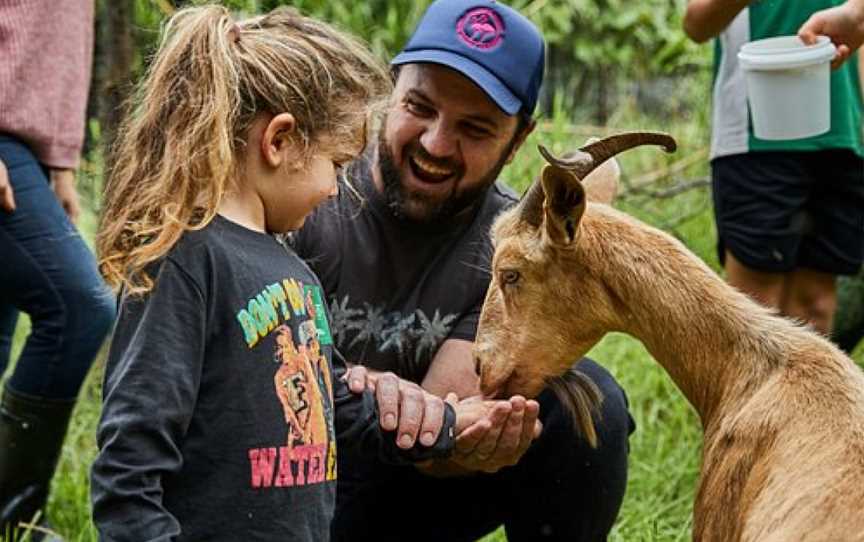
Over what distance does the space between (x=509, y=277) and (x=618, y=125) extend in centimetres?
606

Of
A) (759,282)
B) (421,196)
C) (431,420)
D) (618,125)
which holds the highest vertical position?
(421,196)

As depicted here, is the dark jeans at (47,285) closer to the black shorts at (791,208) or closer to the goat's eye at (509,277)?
the goat's eye at (509,277)

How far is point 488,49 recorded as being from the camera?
4.10 meters

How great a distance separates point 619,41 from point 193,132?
8.44m

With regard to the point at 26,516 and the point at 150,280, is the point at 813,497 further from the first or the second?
the point at 26,516

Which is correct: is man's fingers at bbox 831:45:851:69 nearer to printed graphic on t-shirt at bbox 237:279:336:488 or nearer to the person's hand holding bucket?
the person's hand holding bucket

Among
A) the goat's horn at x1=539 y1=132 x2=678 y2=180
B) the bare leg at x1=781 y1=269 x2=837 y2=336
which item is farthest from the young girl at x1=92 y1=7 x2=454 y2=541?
the bare leg at x1=781 y1=269 x2=837 y2=336

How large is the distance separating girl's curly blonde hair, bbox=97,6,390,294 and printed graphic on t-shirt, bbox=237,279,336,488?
0.22m

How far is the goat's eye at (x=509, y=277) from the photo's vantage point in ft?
12.2

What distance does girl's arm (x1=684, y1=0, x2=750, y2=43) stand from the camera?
490cm

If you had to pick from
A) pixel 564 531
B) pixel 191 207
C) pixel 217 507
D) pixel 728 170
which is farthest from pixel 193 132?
pixel 728 170

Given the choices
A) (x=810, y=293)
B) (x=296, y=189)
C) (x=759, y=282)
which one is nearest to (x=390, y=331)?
(x=296, y=189)

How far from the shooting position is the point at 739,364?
11.5 feet

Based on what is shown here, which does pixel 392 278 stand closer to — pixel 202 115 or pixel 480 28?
pixel 480 28
